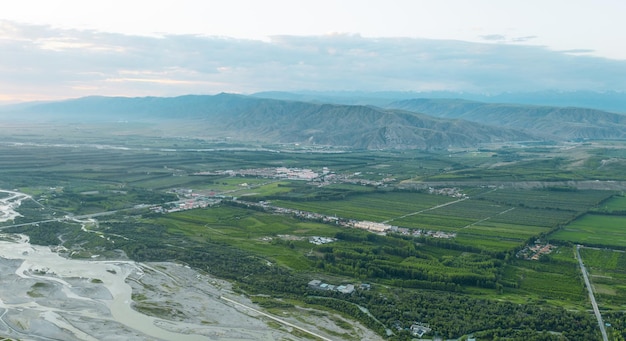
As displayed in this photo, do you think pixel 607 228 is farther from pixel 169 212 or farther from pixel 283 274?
pixel 169 212

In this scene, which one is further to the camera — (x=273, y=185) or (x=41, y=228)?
(x=273, y=185)

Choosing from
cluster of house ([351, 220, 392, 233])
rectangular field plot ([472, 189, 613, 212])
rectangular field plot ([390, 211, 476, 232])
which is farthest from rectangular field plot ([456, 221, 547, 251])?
rectangular field plot ([472, 189, 613, 212])

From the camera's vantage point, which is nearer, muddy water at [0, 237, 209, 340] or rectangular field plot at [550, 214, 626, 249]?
muddy water at [0, 237, 209, 340]

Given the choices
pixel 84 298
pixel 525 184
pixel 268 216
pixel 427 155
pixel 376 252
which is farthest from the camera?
pixel 427 155

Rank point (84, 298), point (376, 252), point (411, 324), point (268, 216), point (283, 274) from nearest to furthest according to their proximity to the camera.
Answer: point (411, 324)
point (84, 298)
point (283, 274)
point (376, 252)
point (268, 216)

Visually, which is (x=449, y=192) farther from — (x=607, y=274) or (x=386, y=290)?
(x=386, y=290)

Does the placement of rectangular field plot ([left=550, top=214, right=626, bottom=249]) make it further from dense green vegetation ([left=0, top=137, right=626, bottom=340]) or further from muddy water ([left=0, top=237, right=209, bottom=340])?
muddy water ([left=0, top=237, right=209, bottom=340])

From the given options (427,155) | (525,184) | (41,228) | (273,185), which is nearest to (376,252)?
(41,228)
